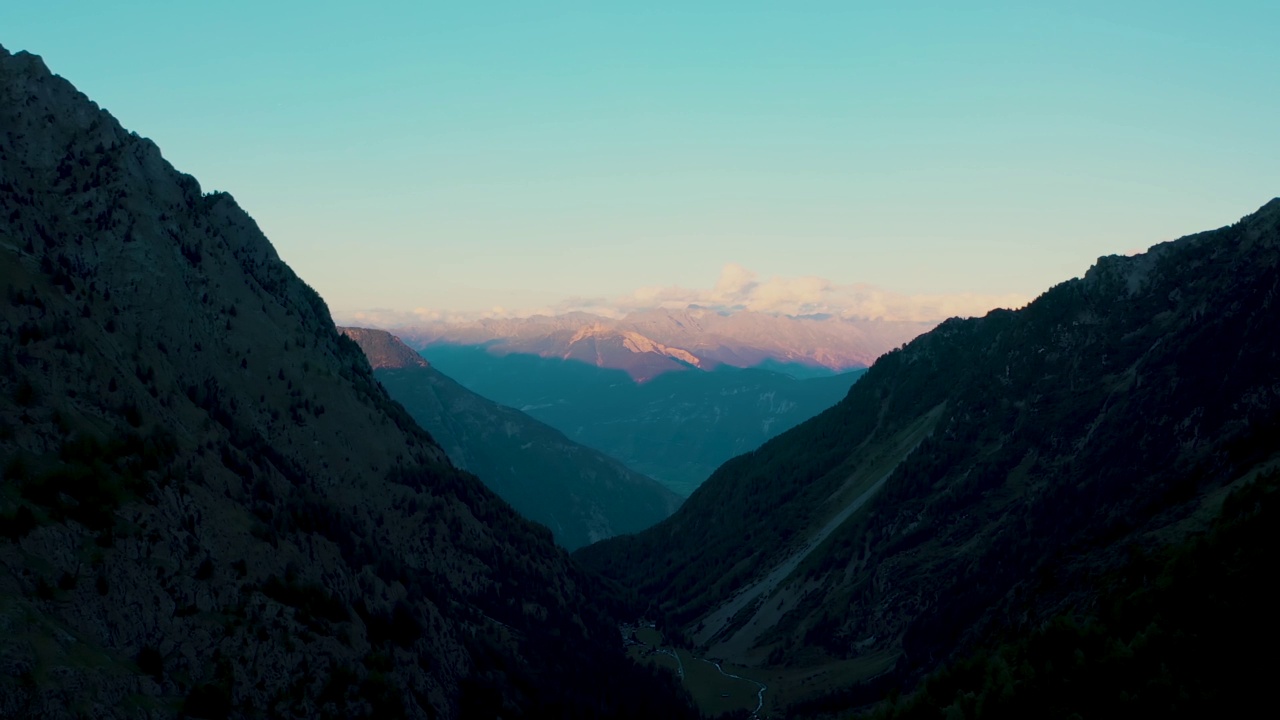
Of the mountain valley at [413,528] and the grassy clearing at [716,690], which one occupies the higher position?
the mountain valley at [413,528]

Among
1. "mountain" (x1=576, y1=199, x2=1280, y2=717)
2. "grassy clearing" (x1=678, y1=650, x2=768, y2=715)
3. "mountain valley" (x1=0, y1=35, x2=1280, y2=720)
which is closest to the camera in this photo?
"mountain" (x1=576, y1=199, x2=1280, y2=717)

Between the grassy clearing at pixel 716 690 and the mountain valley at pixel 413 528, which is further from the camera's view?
the grassy clearing at pixel 716 690

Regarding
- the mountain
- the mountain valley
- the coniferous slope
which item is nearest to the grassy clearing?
the mountain valley

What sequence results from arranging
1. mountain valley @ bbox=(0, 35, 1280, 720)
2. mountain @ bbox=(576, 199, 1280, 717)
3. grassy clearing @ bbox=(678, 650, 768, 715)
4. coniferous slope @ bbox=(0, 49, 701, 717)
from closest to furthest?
mountain @ bbox=(576, 199, 1280, 717), mountain valley @ bbox=(0, 35, 1280, 720), coniferous slope @ bbox=(0, 49, 701, 717), grassy clearing @ bbox=(678, 650, 768, 715)

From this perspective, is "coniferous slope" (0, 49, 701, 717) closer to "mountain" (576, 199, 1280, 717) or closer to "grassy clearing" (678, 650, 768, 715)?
"grassy clearing" (678, 650, 768, 715)

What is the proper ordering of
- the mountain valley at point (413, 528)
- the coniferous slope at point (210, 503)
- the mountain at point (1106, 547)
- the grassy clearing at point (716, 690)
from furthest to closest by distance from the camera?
1. the grassy clearing at point (716, 690)
2. the coniferous slope at point (210, 503)
3. the mountain valley at point (413, 528)
4. the mountain at point (1106, 547)

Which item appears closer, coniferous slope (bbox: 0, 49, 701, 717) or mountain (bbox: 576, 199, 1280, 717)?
mountain (bbox: 576, 199, 1280, 717)

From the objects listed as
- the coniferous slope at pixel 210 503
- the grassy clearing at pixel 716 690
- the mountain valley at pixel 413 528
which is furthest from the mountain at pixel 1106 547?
the coniferous slope at pixel 210 503

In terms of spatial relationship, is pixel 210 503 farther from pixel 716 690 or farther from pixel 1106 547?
pixel 716 690

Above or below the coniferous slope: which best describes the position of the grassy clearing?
below

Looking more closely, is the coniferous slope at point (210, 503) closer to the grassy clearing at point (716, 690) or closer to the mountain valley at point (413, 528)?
the mountain valley at point (413, 528)
